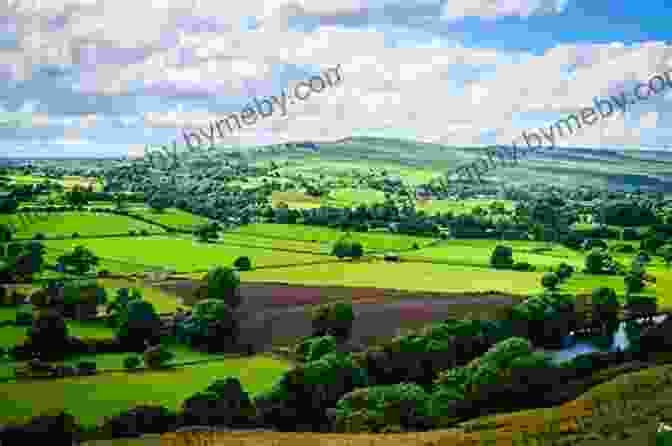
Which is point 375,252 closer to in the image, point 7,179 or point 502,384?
point 502,384

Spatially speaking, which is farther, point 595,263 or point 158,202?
point 158,202

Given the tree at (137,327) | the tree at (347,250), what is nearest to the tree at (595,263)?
the tree at (347,250)

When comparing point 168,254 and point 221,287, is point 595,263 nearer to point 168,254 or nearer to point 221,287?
point 221,287

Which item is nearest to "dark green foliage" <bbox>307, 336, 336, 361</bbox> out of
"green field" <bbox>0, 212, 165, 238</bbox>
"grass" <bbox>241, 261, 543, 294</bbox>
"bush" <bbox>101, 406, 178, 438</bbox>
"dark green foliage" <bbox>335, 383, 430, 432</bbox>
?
"dark green foliage" <bbox>335, 383, 430, 432</bbox>

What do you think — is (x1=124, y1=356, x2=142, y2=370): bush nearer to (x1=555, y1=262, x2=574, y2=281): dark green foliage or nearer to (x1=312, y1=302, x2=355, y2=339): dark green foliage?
(x1=312, y1=302, x2=355, y2=339): dark green foliage

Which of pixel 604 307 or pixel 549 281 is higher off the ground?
pixel 549 281

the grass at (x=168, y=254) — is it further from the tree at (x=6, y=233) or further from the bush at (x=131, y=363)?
the bush at (x=131, y=363)

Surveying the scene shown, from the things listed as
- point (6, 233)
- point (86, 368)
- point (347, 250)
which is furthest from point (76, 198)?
point (86, 368)
